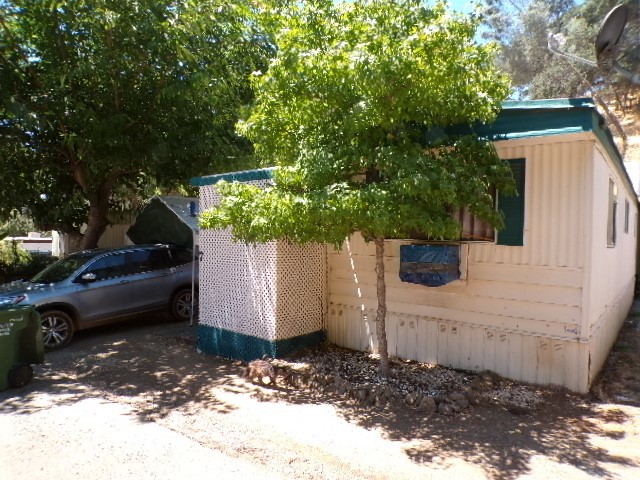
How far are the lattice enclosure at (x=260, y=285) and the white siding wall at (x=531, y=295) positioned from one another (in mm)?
1110

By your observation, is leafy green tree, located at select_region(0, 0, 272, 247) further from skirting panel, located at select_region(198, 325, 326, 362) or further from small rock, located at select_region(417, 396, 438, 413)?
small rock, located at select_region(417, 396, 438, 413)

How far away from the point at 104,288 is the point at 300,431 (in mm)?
5414

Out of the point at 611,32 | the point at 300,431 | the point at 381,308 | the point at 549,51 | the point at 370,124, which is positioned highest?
the point at 549,51

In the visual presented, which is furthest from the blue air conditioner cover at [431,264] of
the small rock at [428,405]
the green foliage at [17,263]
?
the green foliage at [17,263]

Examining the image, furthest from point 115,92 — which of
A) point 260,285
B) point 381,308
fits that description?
→ point 381,308

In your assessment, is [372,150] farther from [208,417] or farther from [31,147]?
[31,147]

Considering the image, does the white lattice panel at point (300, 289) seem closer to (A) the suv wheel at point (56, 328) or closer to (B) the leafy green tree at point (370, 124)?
(B) the leafy green tree at point (370, 124)

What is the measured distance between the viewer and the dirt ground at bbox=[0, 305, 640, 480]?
3.85 meters

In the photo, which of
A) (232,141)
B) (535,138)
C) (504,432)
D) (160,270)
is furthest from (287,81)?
(232,141)

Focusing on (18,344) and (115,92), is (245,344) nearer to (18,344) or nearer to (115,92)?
(18,344)

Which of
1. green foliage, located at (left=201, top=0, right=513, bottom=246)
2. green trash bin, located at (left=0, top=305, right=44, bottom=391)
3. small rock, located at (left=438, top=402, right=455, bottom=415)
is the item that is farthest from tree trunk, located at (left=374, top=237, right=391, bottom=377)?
green trash bin, located at (left=0, top=305, right=44, bottom=391)

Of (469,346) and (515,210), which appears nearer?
(515,210)

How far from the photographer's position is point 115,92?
30.7 feet

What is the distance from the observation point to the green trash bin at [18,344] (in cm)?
557
